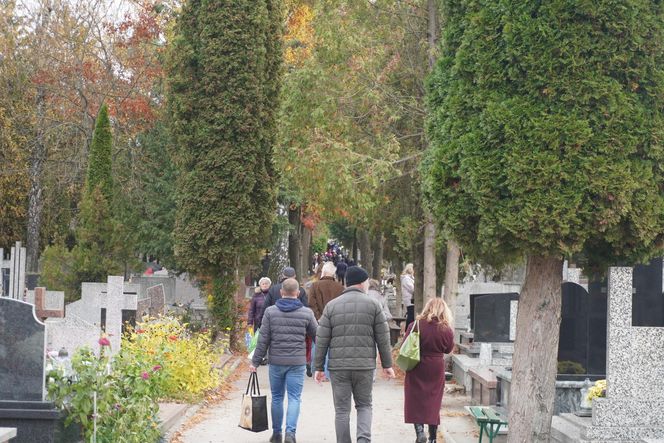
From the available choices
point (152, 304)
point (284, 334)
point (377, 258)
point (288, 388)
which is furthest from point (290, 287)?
point (377, 258)

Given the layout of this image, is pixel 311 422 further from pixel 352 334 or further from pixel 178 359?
pixel 352 334

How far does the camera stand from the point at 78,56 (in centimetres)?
3338

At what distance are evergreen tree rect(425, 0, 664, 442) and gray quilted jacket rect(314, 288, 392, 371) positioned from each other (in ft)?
4.86

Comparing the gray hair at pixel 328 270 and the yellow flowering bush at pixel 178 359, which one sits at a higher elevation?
the gray hair at pixel 328 270

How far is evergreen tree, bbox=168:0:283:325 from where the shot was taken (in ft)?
72.0

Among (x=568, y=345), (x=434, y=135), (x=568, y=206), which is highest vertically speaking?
(x=434, y=135)

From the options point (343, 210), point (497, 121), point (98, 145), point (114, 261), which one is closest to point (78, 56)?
point (98, 145)

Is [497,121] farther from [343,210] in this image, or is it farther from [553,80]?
[343,210]

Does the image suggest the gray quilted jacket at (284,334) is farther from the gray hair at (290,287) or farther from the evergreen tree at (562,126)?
the evergreen tree at (562,126)

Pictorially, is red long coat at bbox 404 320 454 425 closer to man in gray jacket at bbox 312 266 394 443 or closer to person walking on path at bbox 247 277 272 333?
man in gray jacket at bbox 312 266 394 443

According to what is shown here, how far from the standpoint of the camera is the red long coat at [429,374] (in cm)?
1152

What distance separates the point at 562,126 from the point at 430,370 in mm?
3639

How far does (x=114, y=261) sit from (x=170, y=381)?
12198 mm

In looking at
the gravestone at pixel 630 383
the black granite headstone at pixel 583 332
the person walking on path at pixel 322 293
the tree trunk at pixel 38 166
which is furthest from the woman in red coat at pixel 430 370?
the tree trunk at pixel 38 166
